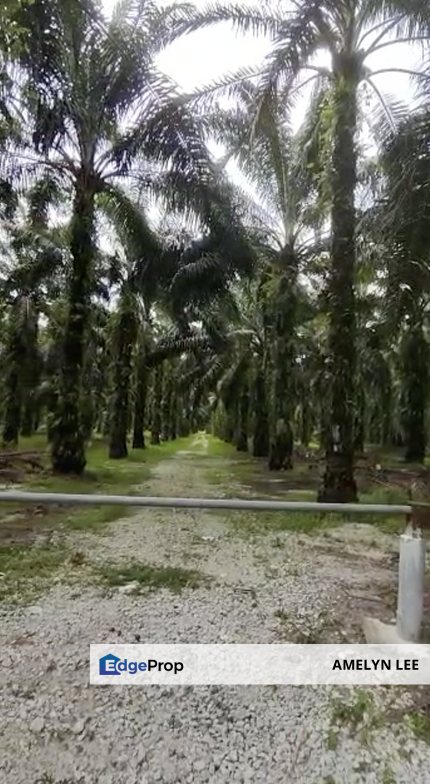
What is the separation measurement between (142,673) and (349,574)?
8.13 ft

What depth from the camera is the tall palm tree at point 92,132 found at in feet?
28.8

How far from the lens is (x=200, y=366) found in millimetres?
24719

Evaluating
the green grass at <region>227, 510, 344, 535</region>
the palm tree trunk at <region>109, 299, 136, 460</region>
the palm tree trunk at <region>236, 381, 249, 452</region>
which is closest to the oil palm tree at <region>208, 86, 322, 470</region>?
the palm tree trunk at <region>109, 299, 136, 460</region>

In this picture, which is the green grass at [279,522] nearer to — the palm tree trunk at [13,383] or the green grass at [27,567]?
the green grass at [27,567]

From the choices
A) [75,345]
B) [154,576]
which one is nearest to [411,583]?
[154,576]

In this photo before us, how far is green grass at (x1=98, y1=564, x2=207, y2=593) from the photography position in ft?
14.6

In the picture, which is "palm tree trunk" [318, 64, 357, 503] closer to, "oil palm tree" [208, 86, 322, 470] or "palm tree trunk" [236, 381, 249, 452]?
"oil palm tree" [208, 86, 322, 470]

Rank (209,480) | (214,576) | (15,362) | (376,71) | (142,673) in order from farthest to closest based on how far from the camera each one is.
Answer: (15,362) → (209,480) → (376,71) → (214,576) → (142,673)

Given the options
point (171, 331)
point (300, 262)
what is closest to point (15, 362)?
point (171, 331)

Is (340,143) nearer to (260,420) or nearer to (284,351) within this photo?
(284,351)

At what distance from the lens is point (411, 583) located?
3053 mm

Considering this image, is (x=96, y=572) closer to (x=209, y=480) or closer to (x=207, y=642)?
(x=207, y=642)

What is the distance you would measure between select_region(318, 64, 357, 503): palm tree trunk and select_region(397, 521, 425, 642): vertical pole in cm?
573

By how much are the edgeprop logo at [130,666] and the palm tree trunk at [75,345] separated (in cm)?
853
